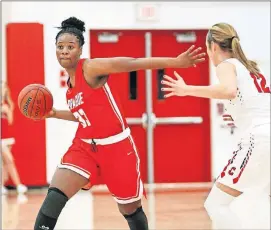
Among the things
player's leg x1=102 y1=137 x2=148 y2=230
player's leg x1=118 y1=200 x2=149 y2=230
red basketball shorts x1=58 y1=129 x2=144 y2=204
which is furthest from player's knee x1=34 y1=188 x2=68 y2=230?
player's leg x1=118 y1=200 x2=149 y2=230

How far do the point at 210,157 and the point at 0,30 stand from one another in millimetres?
3739

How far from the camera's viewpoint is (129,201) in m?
3.84

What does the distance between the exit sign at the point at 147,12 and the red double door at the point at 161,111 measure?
25 centimetres

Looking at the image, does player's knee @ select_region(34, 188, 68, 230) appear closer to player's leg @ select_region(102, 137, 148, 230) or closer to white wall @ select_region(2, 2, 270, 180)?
player's leg @ select_region(102, 137, 148, 230)

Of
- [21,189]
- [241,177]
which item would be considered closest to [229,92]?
[241,177]

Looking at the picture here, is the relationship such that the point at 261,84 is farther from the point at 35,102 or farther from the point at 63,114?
the point at 35,102

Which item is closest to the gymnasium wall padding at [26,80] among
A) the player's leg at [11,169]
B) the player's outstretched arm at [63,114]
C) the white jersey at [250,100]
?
the player's leg at [11,169]

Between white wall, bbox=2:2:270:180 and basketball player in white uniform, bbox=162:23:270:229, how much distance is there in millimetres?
5345

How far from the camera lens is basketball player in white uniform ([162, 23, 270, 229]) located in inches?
126

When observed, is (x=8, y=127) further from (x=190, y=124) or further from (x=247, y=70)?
(x=247, y=70)

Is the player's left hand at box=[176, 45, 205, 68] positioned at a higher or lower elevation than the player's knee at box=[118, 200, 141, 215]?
higher

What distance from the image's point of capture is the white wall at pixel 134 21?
8.59 metres

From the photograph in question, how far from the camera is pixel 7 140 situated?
824cm

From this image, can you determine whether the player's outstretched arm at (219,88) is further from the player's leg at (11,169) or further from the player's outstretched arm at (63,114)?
the player's leg at (11,169)
